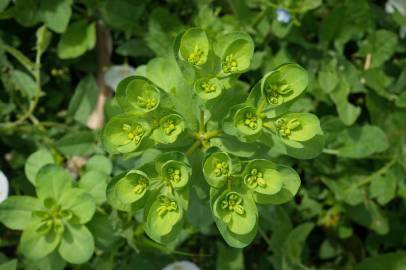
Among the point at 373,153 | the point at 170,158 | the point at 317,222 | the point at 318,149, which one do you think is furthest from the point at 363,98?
the point at 170,158

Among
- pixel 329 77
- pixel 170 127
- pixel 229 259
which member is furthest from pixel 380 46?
pixel 170 127

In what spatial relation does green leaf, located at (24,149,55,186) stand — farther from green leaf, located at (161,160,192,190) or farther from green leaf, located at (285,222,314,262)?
green leaf, located at (285,222,314,262)

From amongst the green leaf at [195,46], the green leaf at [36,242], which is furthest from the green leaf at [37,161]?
the green leaf at [195,46]

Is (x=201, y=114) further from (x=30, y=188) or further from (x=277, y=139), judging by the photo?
(x=30, y=188)

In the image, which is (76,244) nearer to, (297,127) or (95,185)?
(95,185)

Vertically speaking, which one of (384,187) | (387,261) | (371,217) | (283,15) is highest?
(283,15)

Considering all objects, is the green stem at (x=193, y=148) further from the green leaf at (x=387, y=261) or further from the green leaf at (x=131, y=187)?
the green leaf at (x=387, y=261)

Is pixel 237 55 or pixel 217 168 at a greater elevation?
pixel 237 55

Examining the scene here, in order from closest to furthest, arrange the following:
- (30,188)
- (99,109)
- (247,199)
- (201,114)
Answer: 1. (247,199)
2. (201,114)
3. (30,188)
4. (99,109)
